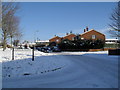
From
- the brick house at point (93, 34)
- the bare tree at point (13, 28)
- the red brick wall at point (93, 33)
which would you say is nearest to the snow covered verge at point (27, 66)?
the bare tree at point (13, 28)

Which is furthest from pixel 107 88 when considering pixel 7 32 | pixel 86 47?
pixel 86 47

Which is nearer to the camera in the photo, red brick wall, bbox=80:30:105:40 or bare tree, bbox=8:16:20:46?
bare tree, bbox=8:16:20:46

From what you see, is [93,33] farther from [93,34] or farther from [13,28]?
[13,28]

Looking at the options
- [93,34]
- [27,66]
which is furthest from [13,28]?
[93,34]

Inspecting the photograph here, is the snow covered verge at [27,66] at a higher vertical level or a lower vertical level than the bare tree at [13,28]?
lower

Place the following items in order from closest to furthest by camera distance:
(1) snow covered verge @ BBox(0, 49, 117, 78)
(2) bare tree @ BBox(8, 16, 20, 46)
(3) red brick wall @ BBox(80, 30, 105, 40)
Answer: (1) snow covered verge @ BBox(0, 49, 117, 78) < (2) bare tree @ BBox(8, 16, 20, 46) < (3) red brick wall @ BBox(80, 30, 105, 40)

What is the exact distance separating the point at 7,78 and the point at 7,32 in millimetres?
22667

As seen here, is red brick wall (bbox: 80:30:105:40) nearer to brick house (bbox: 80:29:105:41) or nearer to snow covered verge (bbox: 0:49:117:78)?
brick house (bbox: 80:29:105:41)

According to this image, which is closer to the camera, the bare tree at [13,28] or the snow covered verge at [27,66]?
the snow covered verge at [27,66]

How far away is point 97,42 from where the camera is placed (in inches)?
1439

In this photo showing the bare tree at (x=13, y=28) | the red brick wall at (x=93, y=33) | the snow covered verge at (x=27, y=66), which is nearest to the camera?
the snow covered verge at (x=27, y=66)

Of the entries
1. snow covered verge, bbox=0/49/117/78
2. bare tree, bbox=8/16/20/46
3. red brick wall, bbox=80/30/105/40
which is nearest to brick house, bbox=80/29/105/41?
red brick wall, bbox=80/30/105/40

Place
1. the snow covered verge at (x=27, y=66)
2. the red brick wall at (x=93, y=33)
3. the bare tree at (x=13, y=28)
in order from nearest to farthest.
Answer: the snow covered verge at (x=27, y=66)
the bare tree at (x=13, y=28)
the red brick wall at (x=93, y=33)

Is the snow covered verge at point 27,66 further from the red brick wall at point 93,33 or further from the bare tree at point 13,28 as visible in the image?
the red brick wall at point 93,33
